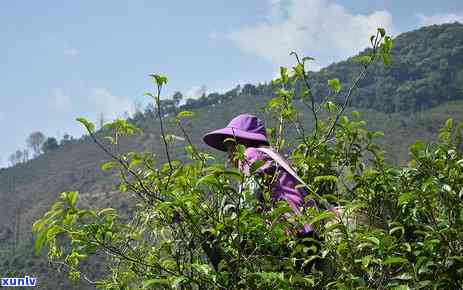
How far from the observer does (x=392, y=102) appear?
5969cm

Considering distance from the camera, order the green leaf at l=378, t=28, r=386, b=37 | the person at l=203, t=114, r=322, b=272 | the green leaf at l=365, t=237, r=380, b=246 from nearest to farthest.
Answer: the green leaf at l=365, t=237, r=380, b=246 < the person at l=203, t=114, r=322, b=272 < the green leaf at l=378, t=28, r=386, b=37

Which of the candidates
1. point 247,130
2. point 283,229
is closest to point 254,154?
point 247,130

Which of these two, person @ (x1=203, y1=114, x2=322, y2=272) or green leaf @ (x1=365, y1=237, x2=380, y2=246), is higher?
person @ (x1=203, y1=114, x2=322, y2=272)

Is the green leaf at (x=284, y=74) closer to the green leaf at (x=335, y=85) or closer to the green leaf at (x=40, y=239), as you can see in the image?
the green leaf at (x=335, y=85)

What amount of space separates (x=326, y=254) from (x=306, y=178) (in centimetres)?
61

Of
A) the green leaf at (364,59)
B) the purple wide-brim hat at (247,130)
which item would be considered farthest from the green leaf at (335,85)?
the purple wide-brim hat at (247,130)

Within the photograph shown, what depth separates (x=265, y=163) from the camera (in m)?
1.56

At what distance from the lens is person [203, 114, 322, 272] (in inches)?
62.1

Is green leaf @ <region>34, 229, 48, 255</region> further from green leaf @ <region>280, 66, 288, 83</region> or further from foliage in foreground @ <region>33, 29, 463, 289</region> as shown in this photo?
green leaf @ <region>280, 66, 288, 83</region>

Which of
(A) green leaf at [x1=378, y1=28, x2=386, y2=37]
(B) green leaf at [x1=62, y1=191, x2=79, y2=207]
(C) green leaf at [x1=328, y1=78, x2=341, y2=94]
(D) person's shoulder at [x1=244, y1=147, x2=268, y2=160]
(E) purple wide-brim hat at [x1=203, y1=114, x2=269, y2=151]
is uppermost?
(A) green leaf at [x1=378, y1=28, x2=386, y2=37]

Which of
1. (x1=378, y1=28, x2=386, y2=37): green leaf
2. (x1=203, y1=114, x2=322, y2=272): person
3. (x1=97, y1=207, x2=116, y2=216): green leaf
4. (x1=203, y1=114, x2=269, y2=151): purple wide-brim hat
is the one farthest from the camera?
(x1=203, y1=114, x2=269, y2=151): purple wide-brim hat

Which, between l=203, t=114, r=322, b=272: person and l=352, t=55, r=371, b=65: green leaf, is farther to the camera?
l=352, t=55, r=371, b=65: green leaf

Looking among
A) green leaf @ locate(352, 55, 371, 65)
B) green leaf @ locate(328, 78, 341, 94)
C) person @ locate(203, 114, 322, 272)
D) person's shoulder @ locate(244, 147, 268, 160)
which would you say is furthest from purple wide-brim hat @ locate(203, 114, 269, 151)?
green leaf @ locate(352, 55, 371, 65)

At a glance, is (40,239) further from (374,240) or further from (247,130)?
(247,130)
